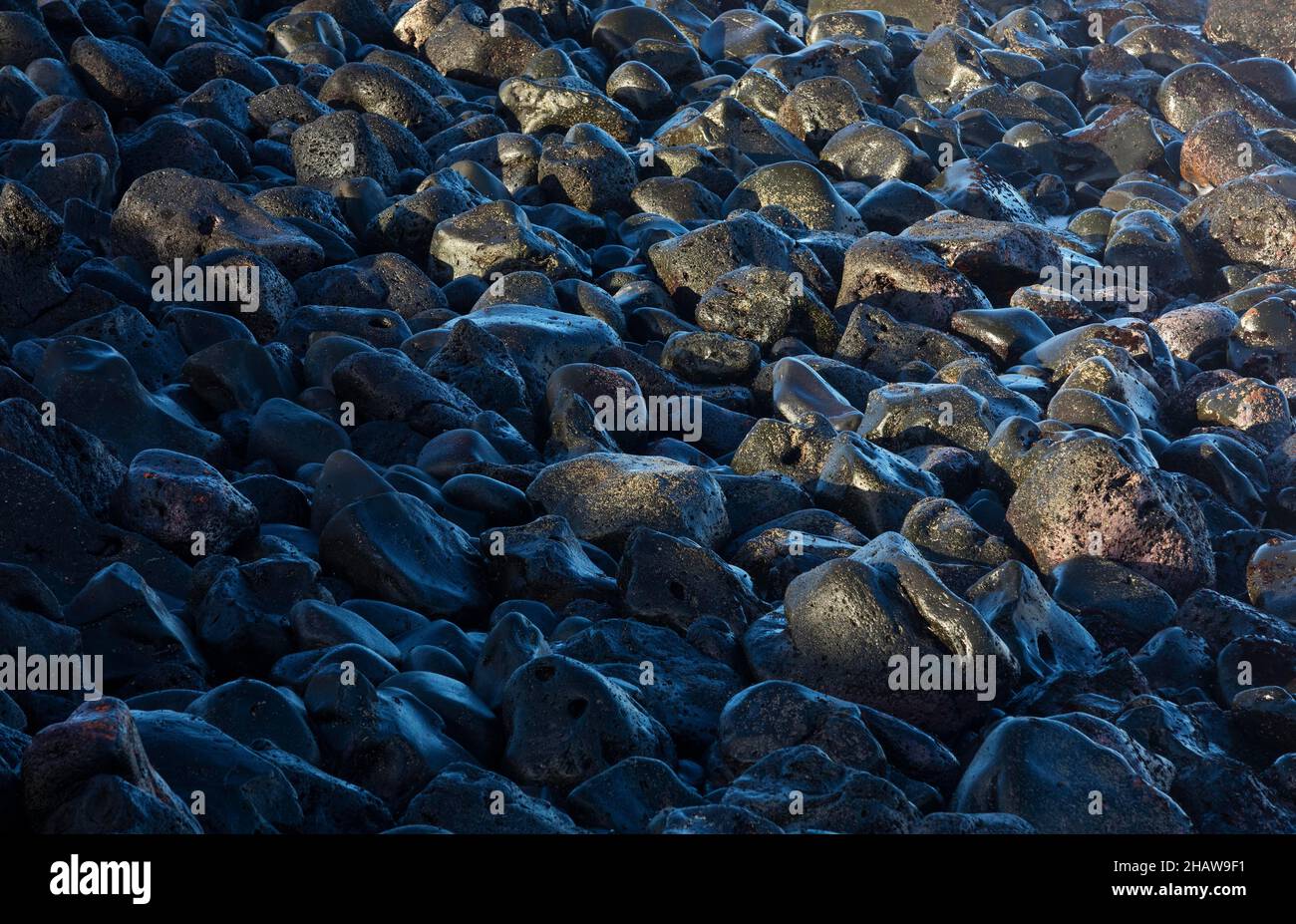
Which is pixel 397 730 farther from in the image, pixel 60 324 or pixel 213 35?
pixel 213 35

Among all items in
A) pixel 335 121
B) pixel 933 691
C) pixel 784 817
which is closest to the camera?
pixel 784 817

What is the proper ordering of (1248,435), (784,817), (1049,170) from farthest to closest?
(1049,170) → (1248,435) → (784,817)

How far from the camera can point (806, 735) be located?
19.7 ft

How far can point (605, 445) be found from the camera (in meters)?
9.35

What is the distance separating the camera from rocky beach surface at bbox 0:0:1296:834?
5855 mm

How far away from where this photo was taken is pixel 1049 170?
16.8 meters

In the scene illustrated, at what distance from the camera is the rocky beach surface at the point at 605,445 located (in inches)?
231

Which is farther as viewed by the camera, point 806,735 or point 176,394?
point 176,394

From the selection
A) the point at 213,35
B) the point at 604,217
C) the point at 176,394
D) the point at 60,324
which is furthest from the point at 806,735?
the point at 213,35

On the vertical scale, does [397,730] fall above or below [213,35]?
below

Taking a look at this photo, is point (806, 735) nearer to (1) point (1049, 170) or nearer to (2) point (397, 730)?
(2) point (397, 730)
